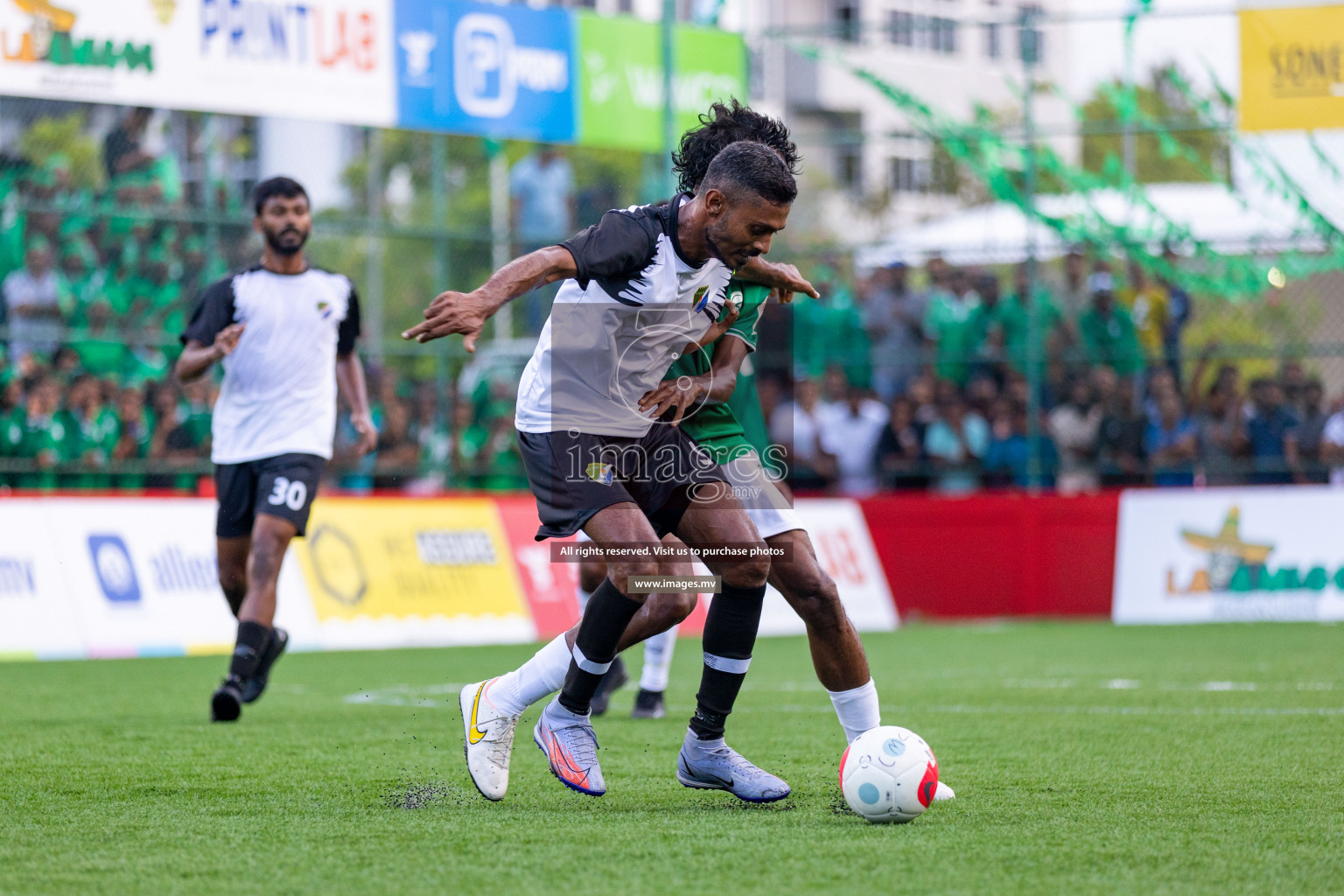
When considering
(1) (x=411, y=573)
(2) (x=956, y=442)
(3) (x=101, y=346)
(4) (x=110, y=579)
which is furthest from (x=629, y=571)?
(2) (x=956, y=442)

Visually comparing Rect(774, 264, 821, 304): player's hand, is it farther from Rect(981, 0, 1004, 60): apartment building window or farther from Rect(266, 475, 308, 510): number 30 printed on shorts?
Rect(981, 0, 1004, 60): apartment building window

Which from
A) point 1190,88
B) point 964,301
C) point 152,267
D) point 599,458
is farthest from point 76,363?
point 1190,88

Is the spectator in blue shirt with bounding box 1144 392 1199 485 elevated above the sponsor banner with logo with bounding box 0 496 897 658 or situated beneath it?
A: elevated above

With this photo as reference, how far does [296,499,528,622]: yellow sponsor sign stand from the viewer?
41.4 feet

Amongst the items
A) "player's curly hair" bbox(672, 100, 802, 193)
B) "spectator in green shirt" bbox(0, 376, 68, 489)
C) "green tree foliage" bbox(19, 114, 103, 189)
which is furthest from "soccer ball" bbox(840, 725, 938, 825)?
"green tree foliage" bbox(19, 114, 103, 189)

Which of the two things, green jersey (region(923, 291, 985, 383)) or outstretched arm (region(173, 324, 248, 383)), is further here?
green jersey (region(923, 291, 985, 383))

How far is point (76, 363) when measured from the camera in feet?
41.6

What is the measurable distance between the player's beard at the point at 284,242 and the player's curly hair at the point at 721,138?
2.97 m

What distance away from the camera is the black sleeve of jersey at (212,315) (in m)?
7.96

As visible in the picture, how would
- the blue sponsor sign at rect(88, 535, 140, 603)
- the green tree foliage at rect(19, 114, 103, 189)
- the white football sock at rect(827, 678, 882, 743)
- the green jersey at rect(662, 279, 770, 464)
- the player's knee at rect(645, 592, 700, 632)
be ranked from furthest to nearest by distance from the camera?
the green tree foliage at rect(19, 114, 103, 189) < the blue sponsor sign at rect(88, 535, 140, 603) < the player's knee at rect(645, 592, 700, 632) < the green jersey at rect(662, 279, 770, 464) < the white football sock at rect(827, 678, 882, 743)

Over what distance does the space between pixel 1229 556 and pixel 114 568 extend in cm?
914

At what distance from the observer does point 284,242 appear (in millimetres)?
8016

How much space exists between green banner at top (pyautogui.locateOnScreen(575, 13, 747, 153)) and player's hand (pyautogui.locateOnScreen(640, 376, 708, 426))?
10096mm

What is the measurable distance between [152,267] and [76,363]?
1.10m
